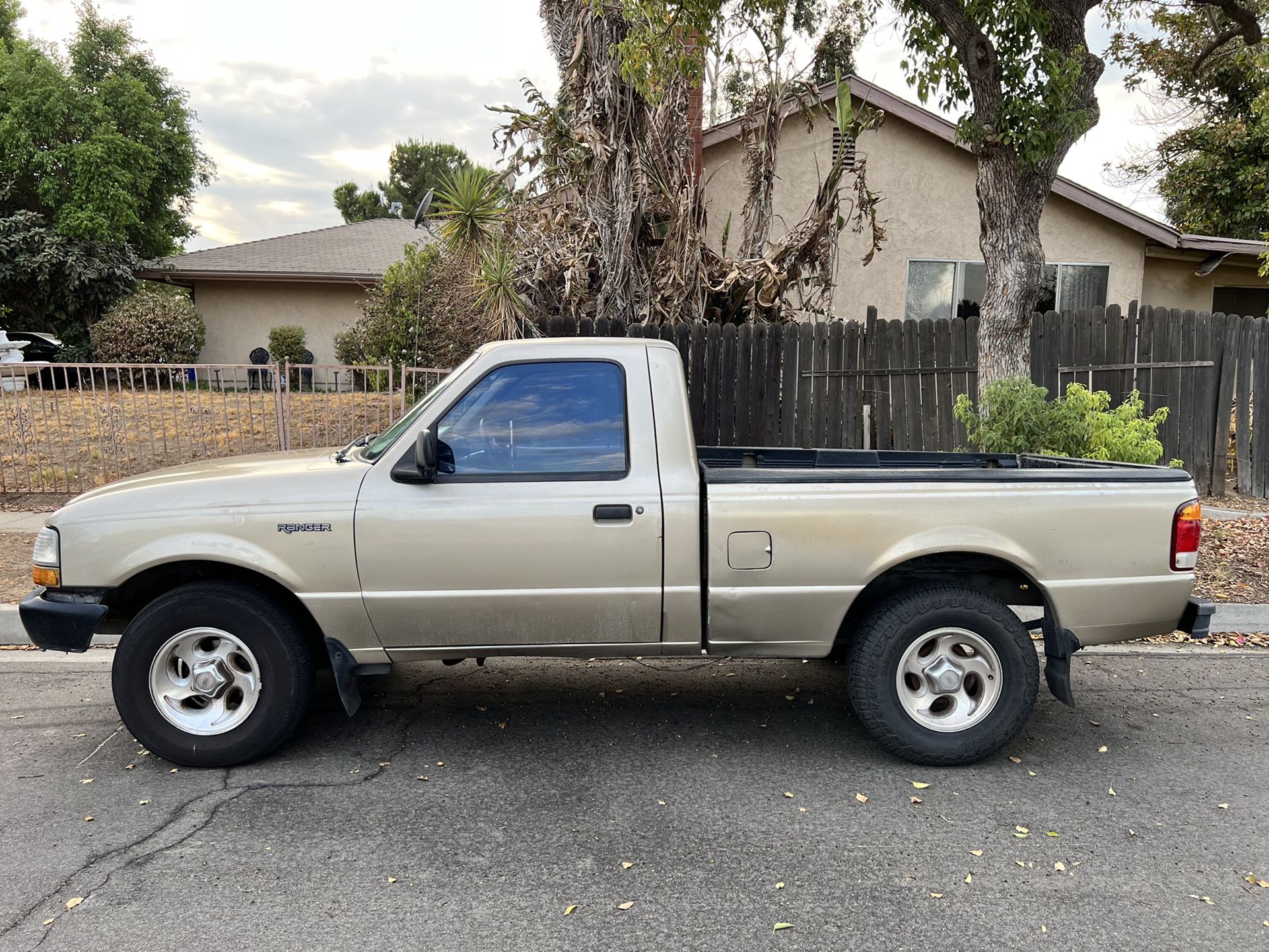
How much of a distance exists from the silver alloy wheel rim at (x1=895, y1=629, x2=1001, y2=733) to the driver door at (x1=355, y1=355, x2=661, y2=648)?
3.99 ft

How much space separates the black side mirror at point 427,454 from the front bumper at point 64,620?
154cm

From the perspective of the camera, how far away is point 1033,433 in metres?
7.14

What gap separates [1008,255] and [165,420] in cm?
909

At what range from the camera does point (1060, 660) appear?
4172 millimetres

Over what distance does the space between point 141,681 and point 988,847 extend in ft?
11.8

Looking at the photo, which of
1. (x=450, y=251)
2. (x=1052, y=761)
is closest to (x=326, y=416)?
(x=450, y=251)

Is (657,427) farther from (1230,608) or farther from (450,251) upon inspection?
(450,251)

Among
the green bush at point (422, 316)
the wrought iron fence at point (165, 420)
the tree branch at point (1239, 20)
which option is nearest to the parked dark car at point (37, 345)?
the green bush at point (422, 316)

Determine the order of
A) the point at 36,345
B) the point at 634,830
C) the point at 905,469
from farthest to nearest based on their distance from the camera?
1. the point at 36,345
2. the point at 905,469
3. the point at 634,830

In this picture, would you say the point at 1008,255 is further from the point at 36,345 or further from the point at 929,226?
the point at 36,345

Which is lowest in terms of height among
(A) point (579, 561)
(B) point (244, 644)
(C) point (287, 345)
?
(B) point (244, 644)

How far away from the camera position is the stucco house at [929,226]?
1375cm

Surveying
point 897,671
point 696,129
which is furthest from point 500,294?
point 897,671

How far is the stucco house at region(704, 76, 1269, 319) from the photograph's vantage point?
13.8 metres
